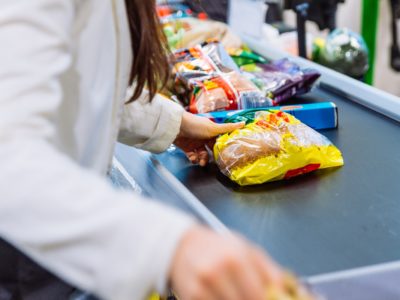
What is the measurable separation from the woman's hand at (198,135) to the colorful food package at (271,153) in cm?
3

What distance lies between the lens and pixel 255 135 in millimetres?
1129

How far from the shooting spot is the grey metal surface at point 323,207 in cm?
89

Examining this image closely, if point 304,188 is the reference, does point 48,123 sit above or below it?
above

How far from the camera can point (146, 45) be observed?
2.80ft

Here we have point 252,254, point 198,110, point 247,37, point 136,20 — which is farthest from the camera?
point 247,37

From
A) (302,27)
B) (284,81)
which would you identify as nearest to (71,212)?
(284,81)

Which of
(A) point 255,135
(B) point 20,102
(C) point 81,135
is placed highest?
(B) point 20,102

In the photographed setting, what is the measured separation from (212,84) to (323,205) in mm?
493

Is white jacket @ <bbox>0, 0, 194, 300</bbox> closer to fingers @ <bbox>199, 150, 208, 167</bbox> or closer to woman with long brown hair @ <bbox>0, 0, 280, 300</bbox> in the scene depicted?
woman with long brown hair @ <bbox>0, 0, 280, 300</bbox>

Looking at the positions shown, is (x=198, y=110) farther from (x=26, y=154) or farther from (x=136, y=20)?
(x=26, y=154)

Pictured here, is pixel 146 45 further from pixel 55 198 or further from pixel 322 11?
pixel 322 11

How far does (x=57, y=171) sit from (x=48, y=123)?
0.06m

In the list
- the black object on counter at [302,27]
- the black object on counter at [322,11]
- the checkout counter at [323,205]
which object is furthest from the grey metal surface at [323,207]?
the black object on counter at [322,11]

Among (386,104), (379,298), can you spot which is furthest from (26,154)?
(386,104)
